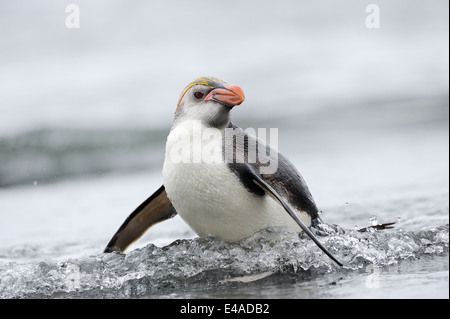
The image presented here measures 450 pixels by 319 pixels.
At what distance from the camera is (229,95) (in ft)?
13.7

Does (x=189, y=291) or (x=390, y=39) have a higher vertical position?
Result: (x=390, y=39)

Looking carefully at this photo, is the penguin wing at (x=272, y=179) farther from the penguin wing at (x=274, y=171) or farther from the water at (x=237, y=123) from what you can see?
the water at (x=237, y=123)

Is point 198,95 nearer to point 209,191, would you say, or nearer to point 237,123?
point 209,191

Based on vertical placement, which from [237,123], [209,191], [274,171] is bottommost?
[209,191]

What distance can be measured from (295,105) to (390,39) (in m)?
6.10

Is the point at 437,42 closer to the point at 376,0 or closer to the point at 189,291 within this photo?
the point at 376,0

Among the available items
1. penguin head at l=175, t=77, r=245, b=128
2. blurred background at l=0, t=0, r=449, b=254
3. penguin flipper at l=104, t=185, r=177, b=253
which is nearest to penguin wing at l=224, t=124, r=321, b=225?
penguin head at l=175, t=77, r=245, b=128

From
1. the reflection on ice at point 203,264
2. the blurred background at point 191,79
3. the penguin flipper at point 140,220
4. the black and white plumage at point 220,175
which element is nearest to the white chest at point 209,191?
the black and white plumage at point 220,175

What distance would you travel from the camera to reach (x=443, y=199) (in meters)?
6.65

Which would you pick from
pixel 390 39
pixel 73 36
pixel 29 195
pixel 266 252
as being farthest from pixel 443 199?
pixel 73 36

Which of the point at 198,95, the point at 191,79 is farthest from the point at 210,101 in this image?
the point at 191,79

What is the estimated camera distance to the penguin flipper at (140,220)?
194 inches

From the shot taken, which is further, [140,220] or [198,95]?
[140,220]

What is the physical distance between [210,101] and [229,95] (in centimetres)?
14
